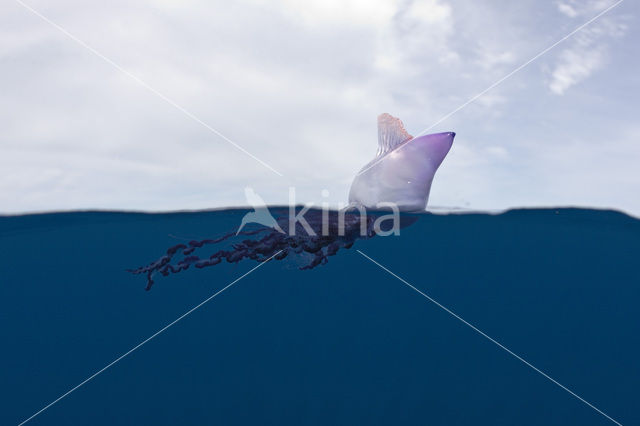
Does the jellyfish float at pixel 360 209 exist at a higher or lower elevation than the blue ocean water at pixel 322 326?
higher

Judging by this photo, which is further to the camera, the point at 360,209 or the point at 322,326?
the point at 322,326

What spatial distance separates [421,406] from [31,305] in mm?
13015

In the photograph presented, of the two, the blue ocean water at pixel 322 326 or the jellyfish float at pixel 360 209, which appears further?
the blue ocean water at pixel 322 326

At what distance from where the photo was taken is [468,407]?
10.7 meters

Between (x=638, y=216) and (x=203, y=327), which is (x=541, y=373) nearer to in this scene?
(x=638, y=216)

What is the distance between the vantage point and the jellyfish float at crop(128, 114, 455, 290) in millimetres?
3619

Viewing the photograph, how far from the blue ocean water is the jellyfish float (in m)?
5.23

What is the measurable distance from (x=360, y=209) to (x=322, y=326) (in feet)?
29.3

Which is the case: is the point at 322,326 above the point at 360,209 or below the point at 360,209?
below

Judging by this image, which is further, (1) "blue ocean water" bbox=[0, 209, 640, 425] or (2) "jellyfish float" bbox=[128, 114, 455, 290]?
(1) "blue ocean water" bbox=[0, 209, 640, 425]

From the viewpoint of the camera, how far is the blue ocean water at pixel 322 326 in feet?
31.3

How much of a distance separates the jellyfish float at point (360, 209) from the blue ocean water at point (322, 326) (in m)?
5.23

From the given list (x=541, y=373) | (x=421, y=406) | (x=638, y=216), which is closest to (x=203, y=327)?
(x=421, y=406)

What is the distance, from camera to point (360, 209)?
4105 mm
